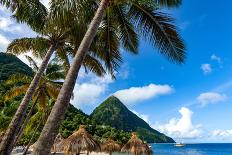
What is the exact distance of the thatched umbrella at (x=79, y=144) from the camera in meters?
20.4

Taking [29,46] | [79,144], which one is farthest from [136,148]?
[29,46]

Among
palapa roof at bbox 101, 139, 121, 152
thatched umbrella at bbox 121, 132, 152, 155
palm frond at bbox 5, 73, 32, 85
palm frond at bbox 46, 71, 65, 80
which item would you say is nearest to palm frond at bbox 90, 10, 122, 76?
palm frond at bbox 5, 73, 32, 85

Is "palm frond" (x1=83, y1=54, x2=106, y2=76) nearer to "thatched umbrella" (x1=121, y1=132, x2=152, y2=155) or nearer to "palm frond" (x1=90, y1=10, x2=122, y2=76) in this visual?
"palm frond" (x1=90, y1=10, x2=122, y2=76)

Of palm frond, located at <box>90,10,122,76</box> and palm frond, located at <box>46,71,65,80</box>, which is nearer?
palm frond, located at <box>90,10,122,76</box>

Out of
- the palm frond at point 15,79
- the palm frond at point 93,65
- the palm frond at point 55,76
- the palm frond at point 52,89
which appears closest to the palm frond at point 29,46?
the palm frond at point 93,65

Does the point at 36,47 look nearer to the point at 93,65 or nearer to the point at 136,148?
the point at 93,65

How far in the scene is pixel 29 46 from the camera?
1520 centimetres

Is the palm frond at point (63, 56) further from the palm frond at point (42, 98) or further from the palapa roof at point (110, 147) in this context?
the palapa roof at point (110, 147)

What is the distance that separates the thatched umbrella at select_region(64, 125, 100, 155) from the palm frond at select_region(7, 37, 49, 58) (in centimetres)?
761

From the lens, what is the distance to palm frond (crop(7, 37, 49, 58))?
14.1 metres

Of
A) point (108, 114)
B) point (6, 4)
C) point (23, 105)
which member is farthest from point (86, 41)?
point (108, 114)

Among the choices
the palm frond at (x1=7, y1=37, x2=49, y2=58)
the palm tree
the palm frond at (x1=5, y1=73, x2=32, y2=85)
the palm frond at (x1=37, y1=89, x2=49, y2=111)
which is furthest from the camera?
the palm frond at (x1=37, y1=89, x2=49, y2=111)

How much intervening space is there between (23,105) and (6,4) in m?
3.66

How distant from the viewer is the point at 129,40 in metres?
11.6
